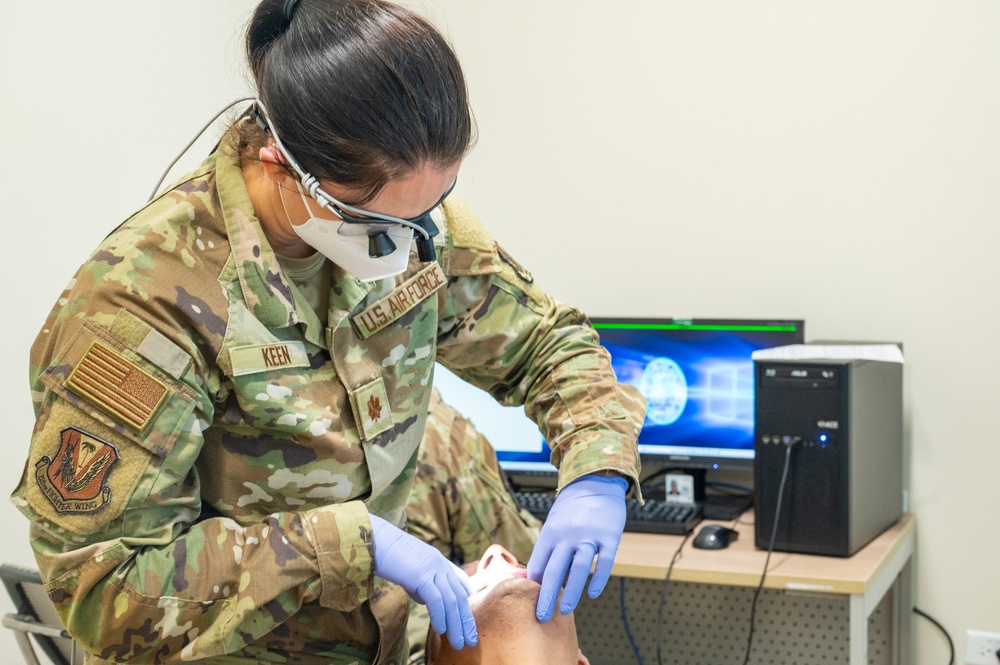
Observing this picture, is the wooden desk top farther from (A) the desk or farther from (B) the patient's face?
(B) the patient's face

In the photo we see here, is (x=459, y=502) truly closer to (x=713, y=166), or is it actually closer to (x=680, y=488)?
(x=680, y=488)

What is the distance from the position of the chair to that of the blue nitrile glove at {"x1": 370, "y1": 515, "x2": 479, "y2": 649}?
78 centimetres

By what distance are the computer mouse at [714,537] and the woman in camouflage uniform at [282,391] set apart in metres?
0.87

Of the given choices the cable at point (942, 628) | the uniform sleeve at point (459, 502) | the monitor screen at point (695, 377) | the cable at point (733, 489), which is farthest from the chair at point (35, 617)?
the cable at point (942, 628)

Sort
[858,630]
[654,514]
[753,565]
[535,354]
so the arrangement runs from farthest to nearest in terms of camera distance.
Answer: [654,514] < [753,565] < [858,630] < [535,354]

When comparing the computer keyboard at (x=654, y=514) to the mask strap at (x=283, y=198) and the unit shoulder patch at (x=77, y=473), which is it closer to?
the mask strap at (x=283, y=198)

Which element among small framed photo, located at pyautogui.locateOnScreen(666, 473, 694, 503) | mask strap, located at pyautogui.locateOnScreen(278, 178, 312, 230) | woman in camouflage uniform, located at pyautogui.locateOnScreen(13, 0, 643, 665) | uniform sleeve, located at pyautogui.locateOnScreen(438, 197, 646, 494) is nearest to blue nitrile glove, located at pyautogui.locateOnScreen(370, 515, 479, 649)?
woman in camouflage uniform, located at pyautogui.locateOnScreen(13, 0, 643, 665)

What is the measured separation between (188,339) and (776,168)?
177cm

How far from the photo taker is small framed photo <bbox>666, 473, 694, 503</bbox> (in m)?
2.41

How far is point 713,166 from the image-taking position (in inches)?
97.3

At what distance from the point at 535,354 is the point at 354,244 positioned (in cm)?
37

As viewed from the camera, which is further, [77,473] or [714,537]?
[714,537]

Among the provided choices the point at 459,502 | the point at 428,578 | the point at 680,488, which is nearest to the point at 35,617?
the point at 459,502

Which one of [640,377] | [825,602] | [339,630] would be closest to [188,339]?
[339,630]
